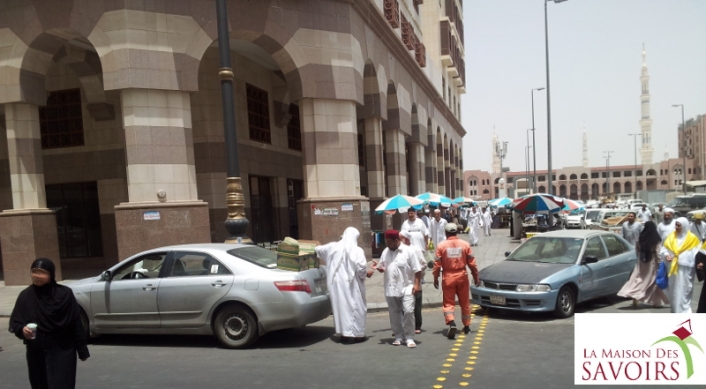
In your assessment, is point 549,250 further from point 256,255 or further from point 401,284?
point 256,255

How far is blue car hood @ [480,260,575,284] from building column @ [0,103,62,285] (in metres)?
11.4

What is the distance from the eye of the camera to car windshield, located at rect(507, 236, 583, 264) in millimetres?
9177

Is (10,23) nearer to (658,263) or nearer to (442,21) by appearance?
(658,263)

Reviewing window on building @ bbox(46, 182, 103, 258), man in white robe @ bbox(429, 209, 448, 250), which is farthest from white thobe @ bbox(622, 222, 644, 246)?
window on building @ bbox(46, 182, 103, 258)

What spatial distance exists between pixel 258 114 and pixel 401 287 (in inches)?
493

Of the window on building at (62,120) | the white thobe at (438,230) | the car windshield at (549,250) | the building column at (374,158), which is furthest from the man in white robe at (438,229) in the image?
the window on building at (62,120)

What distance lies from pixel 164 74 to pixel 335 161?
203 inches

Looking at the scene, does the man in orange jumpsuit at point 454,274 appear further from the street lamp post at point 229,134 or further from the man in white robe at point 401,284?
the street lamp post at point 229,134

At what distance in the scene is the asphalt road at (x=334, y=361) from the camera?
5.51 metres

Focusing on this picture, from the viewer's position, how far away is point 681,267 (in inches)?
304

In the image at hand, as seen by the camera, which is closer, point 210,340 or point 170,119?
point 210,340

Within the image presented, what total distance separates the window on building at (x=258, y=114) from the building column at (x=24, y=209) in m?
6.36

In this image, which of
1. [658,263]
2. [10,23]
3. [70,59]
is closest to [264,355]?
[658,263]

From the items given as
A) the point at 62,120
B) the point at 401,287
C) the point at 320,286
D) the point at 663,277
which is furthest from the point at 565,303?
the point at 62,120
